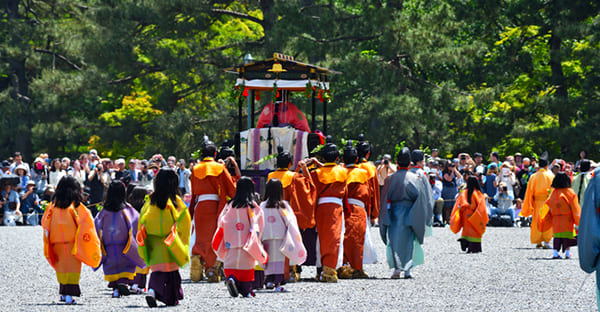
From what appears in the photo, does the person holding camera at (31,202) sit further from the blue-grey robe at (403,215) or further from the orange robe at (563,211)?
the blue-grey robe at (403,215)

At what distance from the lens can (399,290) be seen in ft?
36.3

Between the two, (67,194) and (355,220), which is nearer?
(67,194)

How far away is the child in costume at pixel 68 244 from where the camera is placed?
984 centimetres

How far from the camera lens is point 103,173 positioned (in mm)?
22406

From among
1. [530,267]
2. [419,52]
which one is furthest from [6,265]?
[419,52]

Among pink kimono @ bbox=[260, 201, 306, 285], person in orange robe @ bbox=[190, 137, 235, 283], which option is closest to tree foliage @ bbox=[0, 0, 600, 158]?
person in orange robe @ bbox=[190, 137, 235, 283]

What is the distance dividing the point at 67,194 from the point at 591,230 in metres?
5.46

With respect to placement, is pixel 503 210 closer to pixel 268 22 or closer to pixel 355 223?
pixel 268 22

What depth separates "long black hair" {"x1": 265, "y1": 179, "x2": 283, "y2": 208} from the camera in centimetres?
1102

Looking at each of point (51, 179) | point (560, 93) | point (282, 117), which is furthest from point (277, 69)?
point (560, 93)

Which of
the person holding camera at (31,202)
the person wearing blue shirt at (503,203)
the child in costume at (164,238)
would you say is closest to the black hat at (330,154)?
the child in costume at (164,238)

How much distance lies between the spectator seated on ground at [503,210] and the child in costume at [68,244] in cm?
1456

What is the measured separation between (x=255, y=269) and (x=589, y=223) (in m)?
5.11

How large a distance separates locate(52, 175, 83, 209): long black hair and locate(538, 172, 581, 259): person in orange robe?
339 inches
